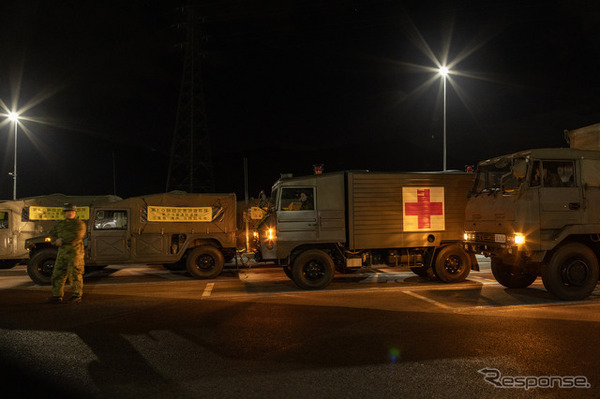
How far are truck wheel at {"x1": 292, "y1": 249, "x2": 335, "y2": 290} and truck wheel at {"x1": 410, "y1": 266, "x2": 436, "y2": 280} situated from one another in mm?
2690

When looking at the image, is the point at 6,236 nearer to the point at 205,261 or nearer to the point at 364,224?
the point at 205,261

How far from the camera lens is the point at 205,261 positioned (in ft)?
39.6

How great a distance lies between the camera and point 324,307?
24.9 ft

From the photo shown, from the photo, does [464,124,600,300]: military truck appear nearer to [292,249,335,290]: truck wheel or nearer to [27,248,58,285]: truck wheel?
[292,249,335,290]: truck wheel

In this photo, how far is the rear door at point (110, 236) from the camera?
1159 centimetres

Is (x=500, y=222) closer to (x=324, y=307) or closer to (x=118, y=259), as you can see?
(x=324, y=307)

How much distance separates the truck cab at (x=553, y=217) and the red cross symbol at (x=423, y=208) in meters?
1.94

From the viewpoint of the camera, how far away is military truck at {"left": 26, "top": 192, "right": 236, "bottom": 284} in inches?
459

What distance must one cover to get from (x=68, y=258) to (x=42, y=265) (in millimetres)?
3871

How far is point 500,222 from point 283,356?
19.1ft

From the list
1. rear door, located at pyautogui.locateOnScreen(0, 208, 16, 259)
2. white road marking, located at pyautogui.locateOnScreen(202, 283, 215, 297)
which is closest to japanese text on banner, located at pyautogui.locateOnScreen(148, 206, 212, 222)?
white road marking, located at pyautogui.locateOnScreen(202, 283, 215, 297)

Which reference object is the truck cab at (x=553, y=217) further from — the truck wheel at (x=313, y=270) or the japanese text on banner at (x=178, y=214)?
the japanese text on banner at (x=178, y=214)

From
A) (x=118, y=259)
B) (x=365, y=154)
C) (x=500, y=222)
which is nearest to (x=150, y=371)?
(x=500, y=222)

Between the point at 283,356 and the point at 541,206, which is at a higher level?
the point at 541,206
